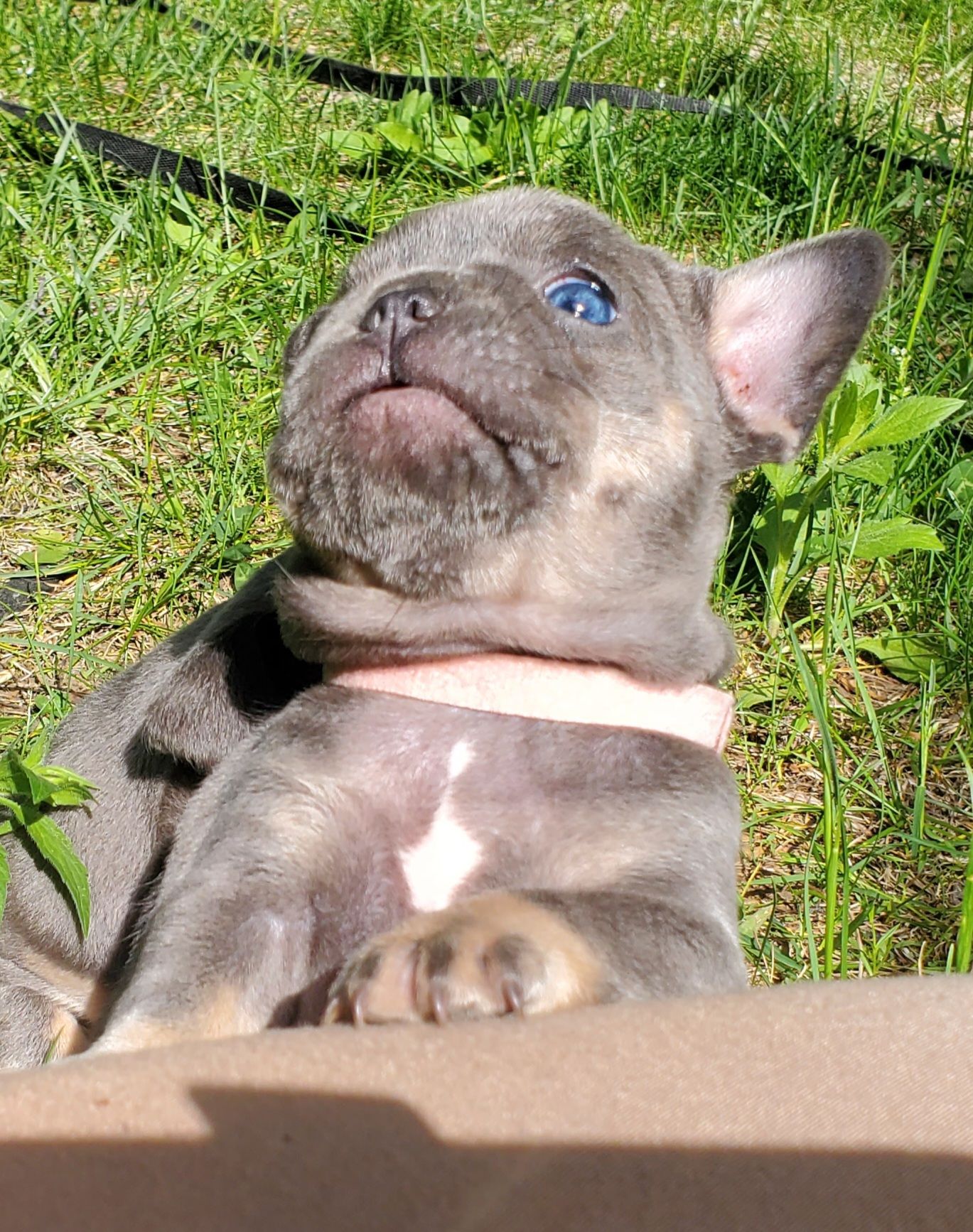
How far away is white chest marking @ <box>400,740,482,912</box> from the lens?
103 inches

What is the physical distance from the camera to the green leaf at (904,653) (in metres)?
4.35

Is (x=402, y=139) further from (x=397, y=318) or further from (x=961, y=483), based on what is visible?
(x=397, y=318)

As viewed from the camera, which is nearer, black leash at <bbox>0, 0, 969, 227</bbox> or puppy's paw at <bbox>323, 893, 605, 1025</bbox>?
puppy's paw at <bbox>323, 893, 605, 1025</bbox>

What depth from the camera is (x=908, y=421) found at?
164 inches

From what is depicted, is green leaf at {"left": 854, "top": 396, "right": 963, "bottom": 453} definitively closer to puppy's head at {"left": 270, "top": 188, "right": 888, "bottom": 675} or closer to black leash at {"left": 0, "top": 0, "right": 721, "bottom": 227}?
puppy's head at {"left": 270, "top": 188, "right": 888, "bottom": 675}

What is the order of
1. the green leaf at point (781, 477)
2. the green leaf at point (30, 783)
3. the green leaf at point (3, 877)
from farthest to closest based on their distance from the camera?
the green leaf at point (781, 477), the green leaf at point (30, 783), the green leaf at point (3, 877)

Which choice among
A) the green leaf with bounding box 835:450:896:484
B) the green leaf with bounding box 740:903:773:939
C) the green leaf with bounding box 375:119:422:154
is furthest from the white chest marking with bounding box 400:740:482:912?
the green leaf with bounding box 375:119:422:154

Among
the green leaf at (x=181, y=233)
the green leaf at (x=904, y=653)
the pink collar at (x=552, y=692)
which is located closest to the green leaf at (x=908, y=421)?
the green leaf at (x=904, y=653)

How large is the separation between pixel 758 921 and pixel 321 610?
164 centimetres

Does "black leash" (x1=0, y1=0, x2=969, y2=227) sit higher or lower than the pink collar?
higher

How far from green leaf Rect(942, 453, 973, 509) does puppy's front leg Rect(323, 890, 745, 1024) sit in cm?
265

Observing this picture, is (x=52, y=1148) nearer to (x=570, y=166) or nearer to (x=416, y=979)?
(x=416, y=979)

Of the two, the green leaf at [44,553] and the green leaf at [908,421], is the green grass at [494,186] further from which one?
the green leaf at [908,421]

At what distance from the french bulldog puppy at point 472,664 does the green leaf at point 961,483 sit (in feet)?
6.21
